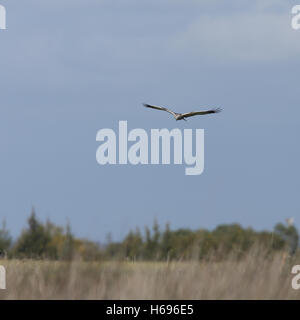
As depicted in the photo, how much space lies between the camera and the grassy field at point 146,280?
13148 millimetres

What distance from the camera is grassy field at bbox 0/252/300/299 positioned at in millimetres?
13148

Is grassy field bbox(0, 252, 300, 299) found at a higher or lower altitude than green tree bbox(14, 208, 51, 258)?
lower

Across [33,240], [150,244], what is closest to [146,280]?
[150,244]

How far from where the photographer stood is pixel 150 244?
14562 mm

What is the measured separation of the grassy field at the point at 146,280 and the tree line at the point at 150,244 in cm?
18

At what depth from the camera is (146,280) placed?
13242 millimetres

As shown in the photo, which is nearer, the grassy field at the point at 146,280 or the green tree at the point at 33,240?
the grassy field at the point at 146,280

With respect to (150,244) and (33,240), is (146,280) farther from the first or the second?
(33,240)

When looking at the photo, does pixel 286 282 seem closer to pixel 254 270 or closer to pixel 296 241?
pixel 254 270

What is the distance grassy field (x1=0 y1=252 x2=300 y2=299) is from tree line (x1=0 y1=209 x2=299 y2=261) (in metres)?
0.18

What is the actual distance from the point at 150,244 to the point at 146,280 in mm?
1397

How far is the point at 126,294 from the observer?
13.0 metres

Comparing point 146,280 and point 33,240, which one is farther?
point 33,240
